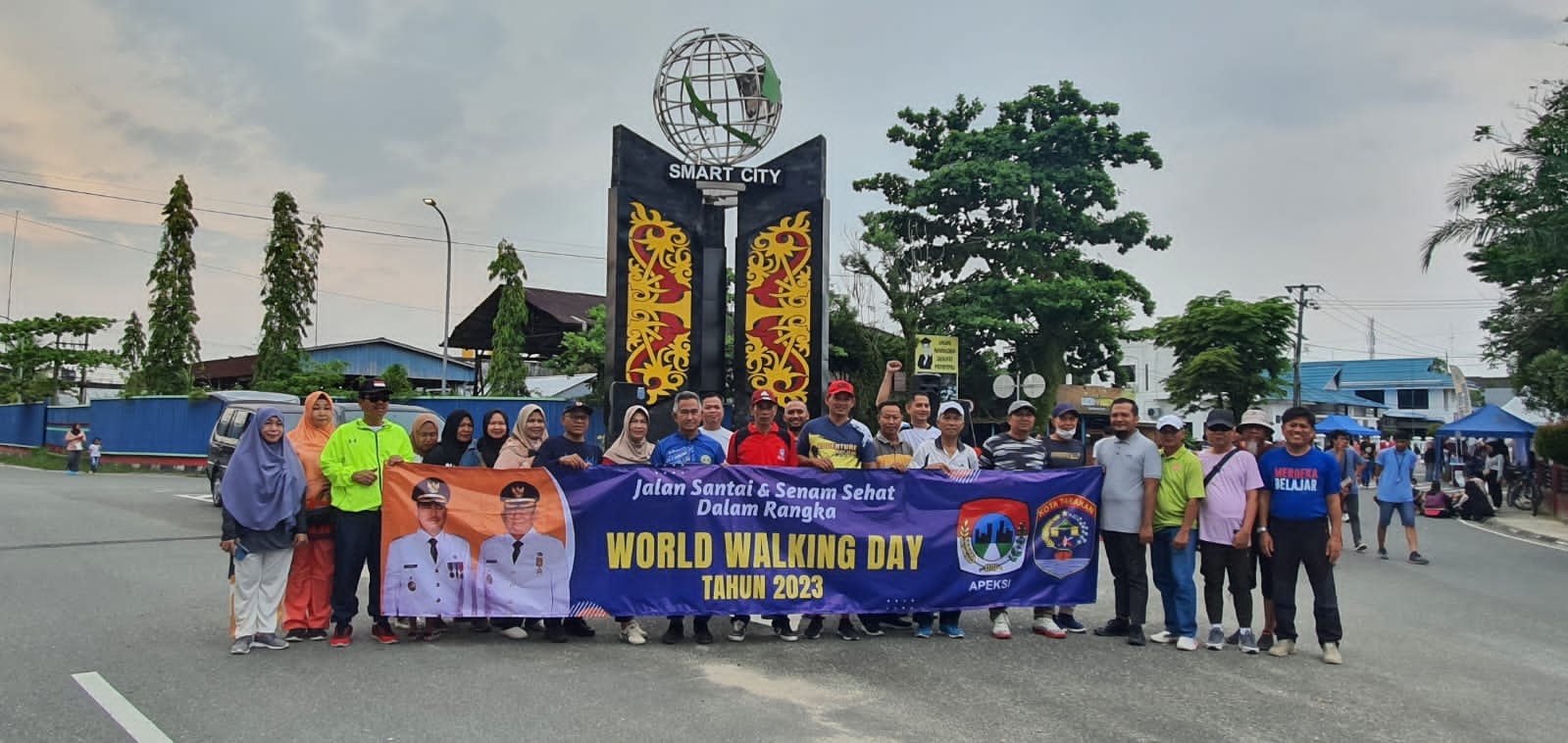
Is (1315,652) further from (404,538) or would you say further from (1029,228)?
(1029,228)

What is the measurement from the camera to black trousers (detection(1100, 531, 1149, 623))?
7.16m

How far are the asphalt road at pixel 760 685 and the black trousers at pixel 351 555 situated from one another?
28cm

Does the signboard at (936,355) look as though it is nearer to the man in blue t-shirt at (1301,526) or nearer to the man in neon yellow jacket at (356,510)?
the man in blue t-shirt at (1301,526)

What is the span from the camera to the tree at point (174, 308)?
3241 cm

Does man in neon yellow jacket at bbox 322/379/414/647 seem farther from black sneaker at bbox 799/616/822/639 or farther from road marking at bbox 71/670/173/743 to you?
black sneaker at bbox 799/616/822/639

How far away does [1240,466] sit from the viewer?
23.2 ft

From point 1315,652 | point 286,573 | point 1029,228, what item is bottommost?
point 1315,652

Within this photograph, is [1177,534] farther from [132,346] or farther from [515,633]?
[132,346]

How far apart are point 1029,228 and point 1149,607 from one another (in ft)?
90.8

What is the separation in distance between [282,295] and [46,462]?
31.5ft

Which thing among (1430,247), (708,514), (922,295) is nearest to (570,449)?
(708,514)

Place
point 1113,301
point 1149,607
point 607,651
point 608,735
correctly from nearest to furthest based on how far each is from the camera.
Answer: point 608,735 → point 607,651 → point 1149,607 → point 1113,301

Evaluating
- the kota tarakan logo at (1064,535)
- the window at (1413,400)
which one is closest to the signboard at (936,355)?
the kota tarakan logo at (1064,535)

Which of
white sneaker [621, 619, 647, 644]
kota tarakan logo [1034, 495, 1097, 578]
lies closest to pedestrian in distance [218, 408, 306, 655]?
white sneaker [621, 619, 647, 644]
